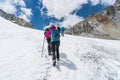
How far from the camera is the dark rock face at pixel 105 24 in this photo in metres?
42.8

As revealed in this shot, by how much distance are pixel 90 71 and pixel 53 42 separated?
3022 mm

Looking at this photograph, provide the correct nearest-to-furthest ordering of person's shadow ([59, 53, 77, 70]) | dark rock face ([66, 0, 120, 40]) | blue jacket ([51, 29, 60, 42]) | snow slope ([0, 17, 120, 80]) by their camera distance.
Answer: snow slope ([0, 17, 120, 80]) → blue jacket ([51, 29, 60, 42]) → person's shadow ([59, 53, 77, 70]) → dark rock face ([66, 0, 120, 40])

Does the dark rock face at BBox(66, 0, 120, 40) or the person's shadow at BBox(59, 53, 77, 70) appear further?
the dark rock face at BBox(66, 0, 120, 40)

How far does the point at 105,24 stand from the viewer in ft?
151

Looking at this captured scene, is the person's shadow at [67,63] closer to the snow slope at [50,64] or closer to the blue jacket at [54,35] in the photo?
the snow slope at [50,64]

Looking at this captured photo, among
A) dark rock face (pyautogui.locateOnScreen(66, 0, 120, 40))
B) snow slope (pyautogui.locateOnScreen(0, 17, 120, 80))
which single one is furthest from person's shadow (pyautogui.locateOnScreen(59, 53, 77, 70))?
dark rock face (pyautogui.locateOnScreen(66, 0, 120, 40))

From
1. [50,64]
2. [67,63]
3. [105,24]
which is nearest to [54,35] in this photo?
[50,64]

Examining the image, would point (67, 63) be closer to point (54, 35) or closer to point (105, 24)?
point (54, 35)

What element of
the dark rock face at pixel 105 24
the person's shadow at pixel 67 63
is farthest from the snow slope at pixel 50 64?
the dark rock face at pixel 105 24

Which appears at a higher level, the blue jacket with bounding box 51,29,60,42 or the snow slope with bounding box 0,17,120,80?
the blue jacket with bounding box 51,29,60,42

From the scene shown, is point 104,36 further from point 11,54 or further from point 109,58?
point 11,54

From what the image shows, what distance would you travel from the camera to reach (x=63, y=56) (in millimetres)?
12844

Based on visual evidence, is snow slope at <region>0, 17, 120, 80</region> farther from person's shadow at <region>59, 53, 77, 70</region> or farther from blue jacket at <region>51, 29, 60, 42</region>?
blue jacket at <region>51, 29, 60, 42</region>

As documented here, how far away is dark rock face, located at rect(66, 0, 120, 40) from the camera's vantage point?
140ft
